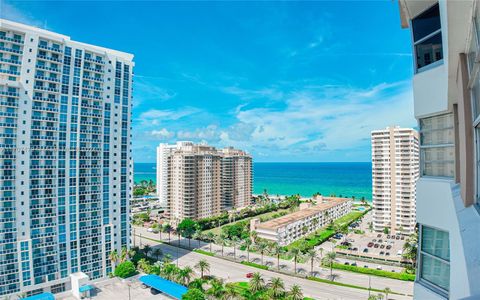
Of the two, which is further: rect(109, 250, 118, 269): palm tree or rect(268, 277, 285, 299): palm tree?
rect(109, 250, 118, 269): palm tree

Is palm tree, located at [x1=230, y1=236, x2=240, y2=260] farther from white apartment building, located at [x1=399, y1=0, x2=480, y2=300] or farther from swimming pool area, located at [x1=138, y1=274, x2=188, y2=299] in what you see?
white apartment building, located at [x1=399, y1=0, x2=480, y2=300]

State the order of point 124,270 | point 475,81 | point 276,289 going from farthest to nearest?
point 124,270
point 276,289
point 475,81

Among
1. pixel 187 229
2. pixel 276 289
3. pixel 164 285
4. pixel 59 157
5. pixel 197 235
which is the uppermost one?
pixel 59 157

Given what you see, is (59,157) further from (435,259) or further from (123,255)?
(435,259)

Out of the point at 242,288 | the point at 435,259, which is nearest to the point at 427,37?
the point at 435,259

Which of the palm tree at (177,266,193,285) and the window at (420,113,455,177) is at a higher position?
the window at (420,113,455,177)

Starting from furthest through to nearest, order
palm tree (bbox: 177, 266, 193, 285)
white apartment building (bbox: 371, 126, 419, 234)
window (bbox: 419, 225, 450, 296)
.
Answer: white apartment building (bbox: 371, 126, 419, 234), palm tree (bbox: 177, 266, 193, 285), window (bbox: 419, 225, 450, 296)

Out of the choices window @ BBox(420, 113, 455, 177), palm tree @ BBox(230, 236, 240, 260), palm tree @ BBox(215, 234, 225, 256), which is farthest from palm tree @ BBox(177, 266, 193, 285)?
window @ BBox(420, 113, 455, 177)
